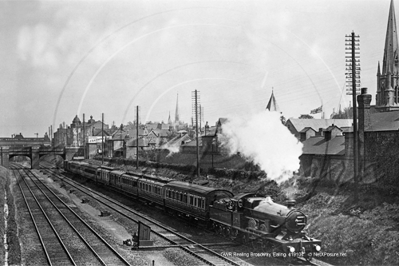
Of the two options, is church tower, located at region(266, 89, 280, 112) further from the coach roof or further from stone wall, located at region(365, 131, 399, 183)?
the coach roof

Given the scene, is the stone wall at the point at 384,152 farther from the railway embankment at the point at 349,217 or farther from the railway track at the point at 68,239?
the railway track at the point at 68,239

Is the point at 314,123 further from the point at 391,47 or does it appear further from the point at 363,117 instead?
the point at 363,117

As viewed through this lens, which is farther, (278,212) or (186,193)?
(186,193)

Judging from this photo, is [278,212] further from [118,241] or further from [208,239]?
[118,241]

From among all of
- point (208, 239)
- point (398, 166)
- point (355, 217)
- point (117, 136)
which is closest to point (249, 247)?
point (208, 239)

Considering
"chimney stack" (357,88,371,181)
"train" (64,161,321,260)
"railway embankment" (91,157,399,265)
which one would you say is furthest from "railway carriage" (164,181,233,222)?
"chimney stack" (357,88,371,181)
